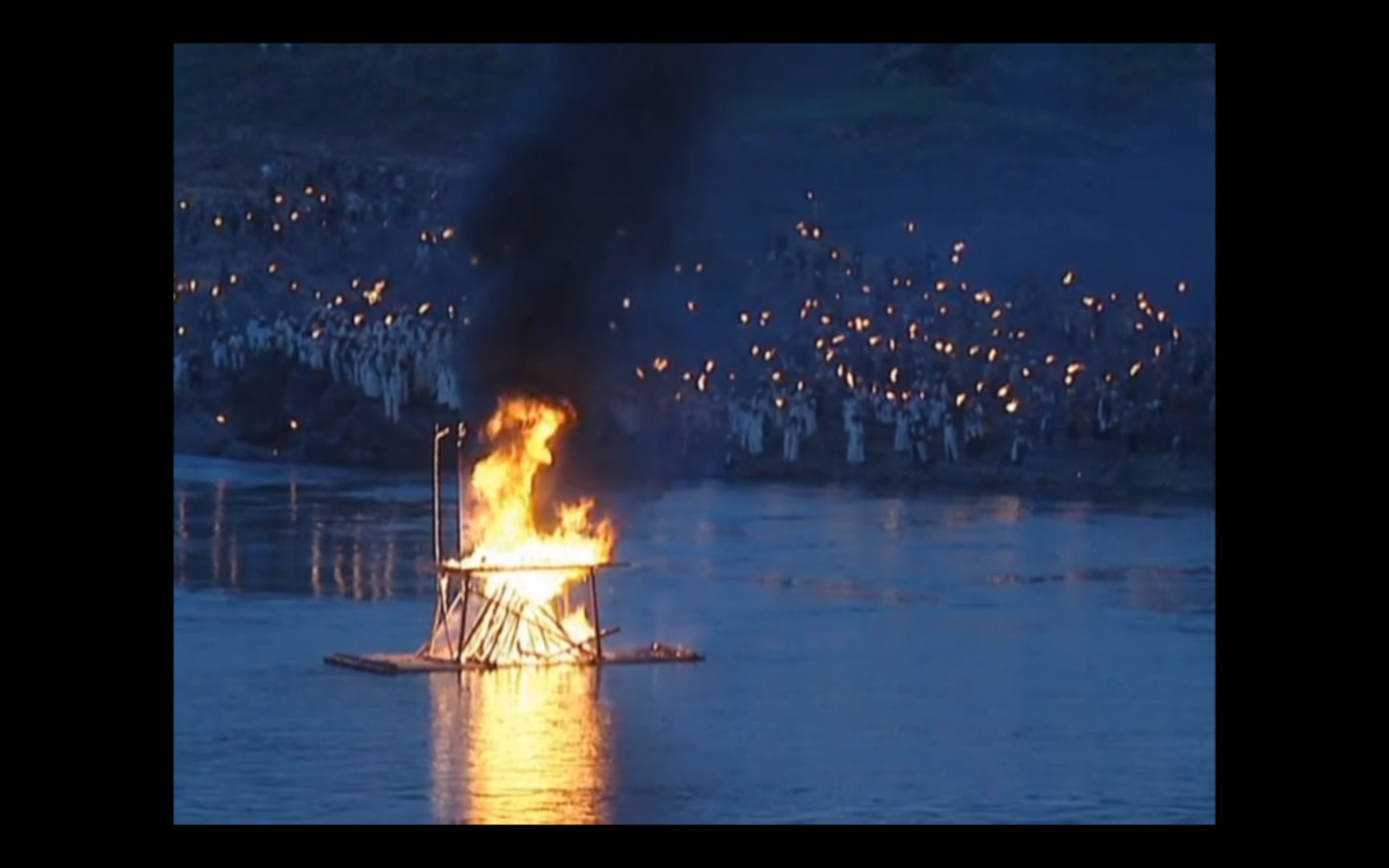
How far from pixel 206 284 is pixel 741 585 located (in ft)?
16.4

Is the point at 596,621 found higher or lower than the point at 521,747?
higher

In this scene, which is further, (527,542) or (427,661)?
(527,542)

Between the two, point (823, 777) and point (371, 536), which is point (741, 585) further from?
point (823, 777)

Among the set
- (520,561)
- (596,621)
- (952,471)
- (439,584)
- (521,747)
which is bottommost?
(521,747)

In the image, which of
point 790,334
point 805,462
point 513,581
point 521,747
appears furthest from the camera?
point 790,334

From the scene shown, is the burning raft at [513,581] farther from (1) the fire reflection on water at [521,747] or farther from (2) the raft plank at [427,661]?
(1) the fire reflection on water at [521,747]

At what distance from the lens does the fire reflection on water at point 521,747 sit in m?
15.5

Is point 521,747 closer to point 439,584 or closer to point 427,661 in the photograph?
point 427,661

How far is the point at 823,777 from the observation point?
1636 centimetres

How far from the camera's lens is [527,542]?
61.0ft

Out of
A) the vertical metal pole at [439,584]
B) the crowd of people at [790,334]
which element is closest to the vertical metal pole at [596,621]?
the vertical metal pole at [439,584]

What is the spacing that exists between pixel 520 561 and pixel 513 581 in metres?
0.11

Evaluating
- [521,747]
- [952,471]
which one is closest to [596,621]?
[521,747]
